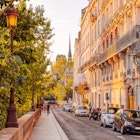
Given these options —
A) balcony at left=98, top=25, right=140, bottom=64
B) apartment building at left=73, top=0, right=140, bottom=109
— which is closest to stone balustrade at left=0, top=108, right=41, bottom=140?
balcony at left=98, top=25, right=140, bottom=64

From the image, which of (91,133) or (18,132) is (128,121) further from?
(18,132)

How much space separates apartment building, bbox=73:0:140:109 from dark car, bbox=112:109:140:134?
10418 mm

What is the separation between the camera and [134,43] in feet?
109

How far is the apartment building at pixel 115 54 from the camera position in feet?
113

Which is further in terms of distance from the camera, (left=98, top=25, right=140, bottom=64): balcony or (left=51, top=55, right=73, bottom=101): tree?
(left=51, top=55, right=73, bottom=101): tree

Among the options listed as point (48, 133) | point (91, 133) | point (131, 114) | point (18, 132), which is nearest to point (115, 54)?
point (131, 114)

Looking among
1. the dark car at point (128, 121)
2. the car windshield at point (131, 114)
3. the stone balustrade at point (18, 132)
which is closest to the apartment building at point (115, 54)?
the car windshield at point (131, 114)

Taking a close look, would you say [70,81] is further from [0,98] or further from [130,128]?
[0,98]

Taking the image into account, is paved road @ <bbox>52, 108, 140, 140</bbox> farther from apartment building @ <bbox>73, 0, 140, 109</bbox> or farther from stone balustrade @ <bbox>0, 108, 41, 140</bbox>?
apartment building @ <bbox>73, 0, 140, 109</bbox>

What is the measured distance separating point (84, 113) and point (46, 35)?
79.4 ft

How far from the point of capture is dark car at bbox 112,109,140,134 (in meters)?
21.4

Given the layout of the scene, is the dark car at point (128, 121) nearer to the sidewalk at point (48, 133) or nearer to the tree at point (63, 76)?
the sidewalk at point (48, 133)

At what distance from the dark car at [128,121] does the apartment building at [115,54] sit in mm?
10418

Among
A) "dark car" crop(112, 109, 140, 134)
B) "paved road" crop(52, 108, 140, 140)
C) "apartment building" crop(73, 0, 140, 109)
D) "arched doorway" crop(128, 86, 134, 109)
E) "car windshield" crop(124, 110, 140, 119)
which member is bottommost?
"paved road" crop(52, 108, 140, 140)
